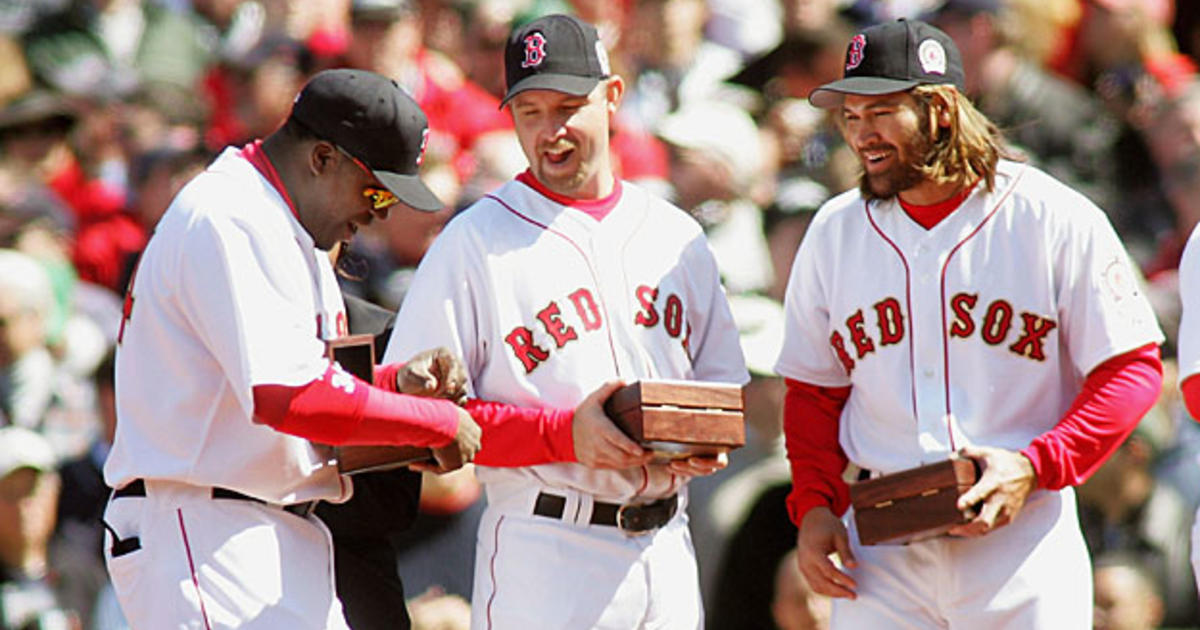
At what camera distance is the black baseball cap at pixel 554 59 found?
464 centimetres

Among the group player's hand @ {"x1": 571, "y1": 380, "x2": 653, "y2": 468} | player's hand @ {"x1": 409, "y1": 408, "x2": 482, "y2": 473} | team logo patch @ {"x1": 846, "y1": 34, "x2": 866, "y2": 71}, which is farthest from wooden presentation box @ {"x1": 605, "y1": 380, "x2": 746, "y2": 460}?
team logo patch @ {"x1": 846, "y1": 34, "x2": 866, "y2": 71}

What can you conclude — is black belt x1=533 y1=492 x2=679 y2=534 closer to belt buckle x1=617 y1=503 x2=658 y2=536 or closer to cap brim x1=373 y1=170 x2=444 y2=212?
belt buckle x1=617 y1=503 x2=658 y2=536

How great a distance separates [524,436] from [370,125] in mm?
869

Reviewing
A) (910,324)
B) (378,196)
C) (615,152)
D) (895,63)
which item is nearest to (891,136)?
(895,63)

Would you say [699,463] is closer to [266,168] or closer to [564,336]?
[564,336]

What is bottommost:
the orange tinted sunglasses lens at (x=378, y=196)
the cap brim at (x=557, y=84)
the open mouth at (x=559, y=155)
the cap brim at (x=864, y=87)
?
the open mouth at (x=559, y=155)

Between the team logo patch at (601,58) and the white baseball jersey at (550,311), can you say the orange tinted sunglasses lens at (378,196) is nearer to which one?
the white baseball jersey at (550,311)

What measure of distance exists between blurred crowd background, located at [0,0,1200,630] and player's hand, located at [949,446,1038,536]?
155 centimetres

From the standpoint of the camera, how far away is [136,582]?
397 centimetres

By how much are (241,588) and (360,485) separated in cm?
75

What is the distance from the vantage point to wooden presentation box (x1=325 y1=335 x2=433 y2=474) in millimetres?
4059

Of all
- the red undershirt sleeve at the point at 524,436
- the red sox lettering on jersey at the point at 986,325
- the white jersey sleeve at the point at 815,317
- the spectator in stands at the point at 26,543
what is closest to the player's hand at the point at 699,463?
the red undershirt sleeve at the point at 524,436

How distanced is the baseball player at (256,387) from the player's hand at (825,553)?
0.96 m

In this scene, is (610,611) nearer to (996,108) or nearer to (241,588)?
(241,588)
